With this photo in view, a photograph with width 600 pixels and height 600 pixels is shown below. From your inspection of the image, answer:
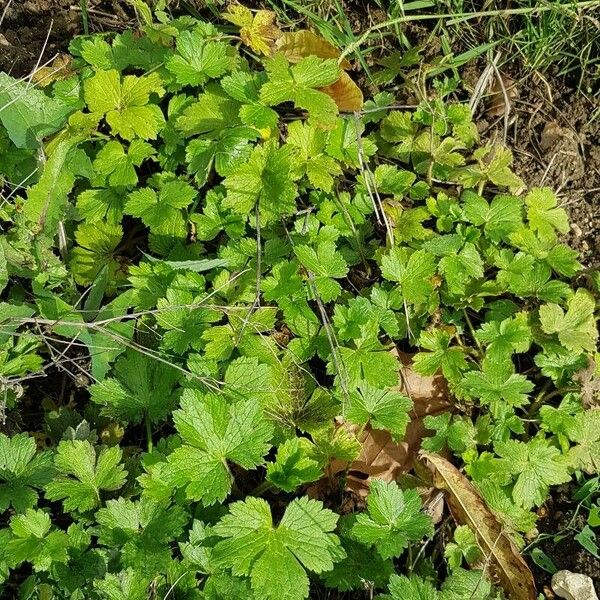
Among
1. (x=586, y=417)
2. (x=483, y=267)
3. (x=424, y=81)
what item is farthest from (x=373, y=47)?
(x=586, y=417)

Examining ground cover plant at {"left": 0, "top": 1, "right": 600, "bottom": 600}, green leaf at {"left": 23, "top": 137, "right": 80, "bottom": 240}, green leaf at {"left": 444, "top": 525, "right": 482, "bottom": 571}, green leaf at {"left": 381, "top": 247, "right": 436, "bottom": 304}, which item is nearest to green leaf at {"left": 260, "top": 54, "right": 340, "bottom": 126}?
ground cover plant at {"left": 0, "top": 1, "right": 600, "bottom": 600}

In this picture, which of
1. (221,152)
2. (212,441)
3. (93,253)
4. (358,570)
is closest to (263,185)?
(221,152)

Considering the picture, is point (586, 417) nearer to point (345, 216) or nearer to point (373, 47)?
point (345, 216)

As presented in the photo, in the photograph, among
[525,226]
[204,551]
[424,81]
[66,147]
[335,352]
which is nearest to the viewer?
[204,551]

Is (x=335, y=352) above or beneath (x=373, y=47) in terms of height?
beneath

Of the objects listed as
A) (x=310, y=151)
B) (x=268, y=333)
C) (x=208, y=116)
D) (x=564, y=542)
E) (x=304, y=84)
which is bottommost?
(x=564, y=542)

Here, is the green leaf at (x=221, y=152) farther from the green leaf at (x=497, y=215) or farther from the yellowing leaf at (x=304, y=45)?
the green leaf at (x=497, y=215)

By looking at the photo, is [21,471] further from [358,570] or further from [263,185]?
[263,185]
